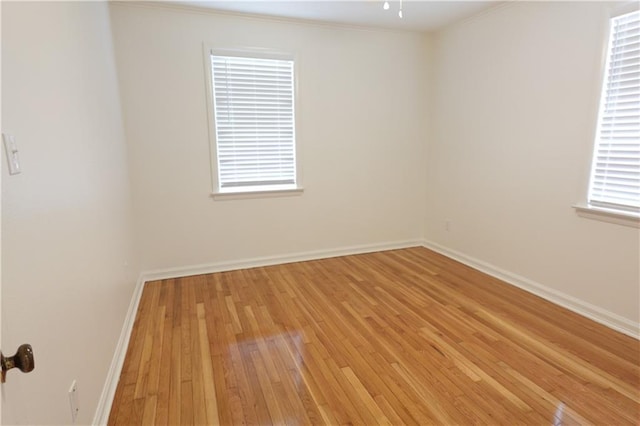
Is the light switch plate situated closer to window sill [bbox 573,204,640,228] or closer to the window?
the window

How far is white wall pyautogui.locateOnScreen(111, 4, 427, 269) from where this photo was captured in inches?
127

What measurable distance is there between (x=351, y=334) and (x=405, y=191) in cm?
240

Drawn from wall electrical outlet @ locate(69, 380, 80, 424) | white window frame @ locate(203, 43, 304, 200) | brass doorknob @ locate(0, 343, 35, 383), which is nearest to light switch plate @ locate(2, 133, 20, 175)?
brass doorknob @ locate(0, 343, 35, 383)

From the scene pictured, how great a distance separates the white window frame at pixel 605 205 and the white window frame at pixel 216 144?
2.58 m

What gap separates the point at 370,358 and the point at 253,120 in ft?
8.47

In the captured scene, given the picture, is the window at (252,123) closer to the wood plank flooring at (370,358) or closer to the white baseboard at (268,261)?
the white baseboard at (268,261)

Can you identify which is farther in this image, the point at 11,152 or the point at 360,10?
the point at 360,10

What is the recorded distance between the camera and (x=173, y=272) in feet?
11.7

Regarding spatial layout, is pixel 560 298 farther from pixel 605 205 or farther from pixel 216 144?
pixel 216 144

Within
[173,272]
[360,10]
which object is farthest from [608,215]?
[173,272]

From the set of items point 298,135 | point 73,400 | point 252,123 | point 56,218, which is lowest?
point 73,400

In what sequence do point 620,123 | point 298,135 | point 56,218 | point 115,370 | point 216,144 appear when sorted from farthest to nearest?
1. point 298,135
2. point 216,144
3. point 620,123
4. point 115,370
5. point 56,218

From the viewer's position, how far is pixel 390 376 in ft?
6.66

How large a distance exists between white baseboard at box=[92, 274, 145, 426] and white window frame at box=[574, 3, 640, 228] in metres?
3.40
